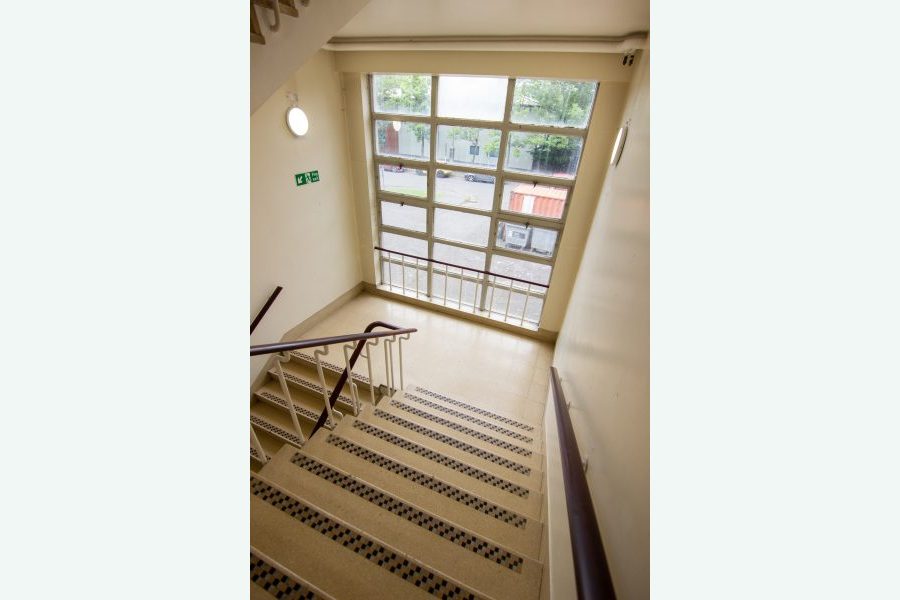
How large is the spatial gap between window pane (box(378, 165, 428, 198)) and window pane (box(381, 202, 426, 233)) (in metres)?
0.20

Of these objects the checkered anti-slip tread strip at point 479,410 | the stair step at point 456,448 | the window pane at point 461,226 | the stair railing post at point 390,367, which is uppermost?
the window pane at point 461,226

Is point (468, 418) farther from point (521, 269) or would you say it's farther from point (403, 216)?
point (403, 216)

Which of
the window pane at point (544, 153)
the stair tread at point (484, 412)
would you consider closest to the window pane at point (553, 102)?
the window pane at point (544, 153)

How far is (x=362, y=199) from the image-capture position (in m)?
4.43

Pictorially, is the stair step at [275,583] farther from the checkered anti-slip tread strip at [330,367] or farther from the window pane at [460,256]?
the window pane at [460,256]

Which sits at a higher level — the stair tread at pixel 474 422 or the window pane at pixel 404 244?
the window pane at pixel 404 244

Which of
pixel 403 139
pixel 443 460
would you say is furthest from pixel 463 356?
pixel 403 139

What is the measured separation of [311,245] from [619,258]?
346cm

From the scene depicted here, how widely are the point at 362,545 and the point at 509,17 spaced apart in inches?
134

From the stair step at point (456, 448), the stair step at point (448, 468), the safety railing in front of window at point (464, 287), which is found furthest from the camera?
the safety railing in front of window at point (464, 287)

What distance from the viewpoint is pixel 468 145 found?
3.78 metres

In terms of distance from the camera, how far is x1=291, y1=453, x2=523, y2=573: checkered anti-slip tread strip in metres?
1.40

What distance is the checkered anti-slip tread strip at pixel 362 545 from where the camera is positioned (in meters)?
1.24

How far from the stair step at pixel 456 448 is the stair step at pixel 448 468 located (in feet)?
0.24
